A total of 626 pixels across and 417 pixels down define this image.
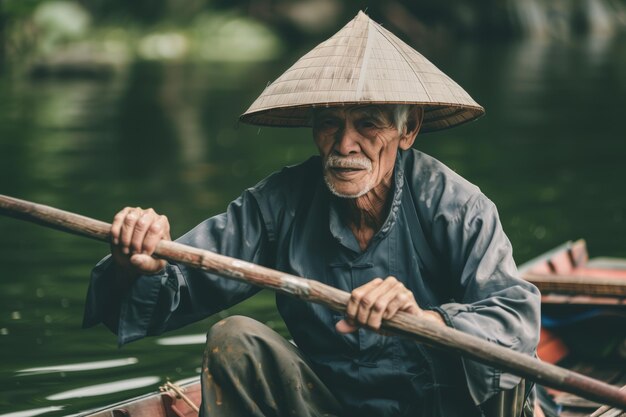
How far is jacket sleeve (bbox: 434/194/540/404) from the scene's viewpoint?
281 cm

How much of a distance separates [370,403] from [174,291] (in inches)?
25.3

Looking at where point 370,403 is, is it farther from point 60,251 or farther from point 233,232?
point 60,251

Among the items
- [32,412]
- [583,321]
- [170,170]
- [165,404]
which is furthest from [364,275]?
[170,170]

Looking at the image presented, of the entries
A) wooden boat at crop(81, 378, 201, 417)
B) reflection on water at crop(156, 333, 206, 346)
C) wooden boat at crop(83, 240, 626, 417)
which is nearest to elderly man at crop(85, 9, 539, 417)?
wooden boat at crop(81, 378, 201, 417)

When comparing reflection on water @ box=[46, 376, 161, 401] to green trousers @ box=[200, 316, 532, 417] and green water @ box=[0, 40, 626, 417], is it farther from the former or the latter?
green trousers @ box=[200, 316, 532, 417]

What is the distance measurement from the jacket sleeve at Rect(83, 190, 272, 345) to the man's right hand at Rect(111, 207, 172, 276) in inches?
4.3

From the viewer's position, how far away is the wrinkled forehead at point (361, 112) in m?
3.14

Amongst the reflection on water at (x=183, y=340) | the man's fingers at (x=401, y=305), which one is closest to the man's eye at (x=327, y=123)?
the man's fingers at (x=401, y=305)

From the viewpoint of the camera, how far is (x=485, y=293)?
296 cm

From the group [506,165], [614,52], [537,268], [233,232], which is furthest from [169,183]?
[614,52]

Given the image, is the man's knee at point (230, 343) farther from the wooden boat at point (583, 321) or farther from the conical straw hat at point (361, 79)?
the wooden boat at point (583, 321)

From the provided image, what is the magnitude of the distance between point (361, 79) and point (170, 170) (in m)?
8.24

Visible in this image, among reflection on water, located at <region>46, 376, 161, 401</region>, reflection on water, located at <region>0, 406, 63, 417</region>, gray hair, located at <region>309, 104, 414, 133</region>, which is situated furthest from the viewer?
reflection on water, located at <region>46, 376, 161, 401</region>

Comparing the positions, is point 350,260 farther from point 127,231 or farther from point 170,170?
point 170,170
